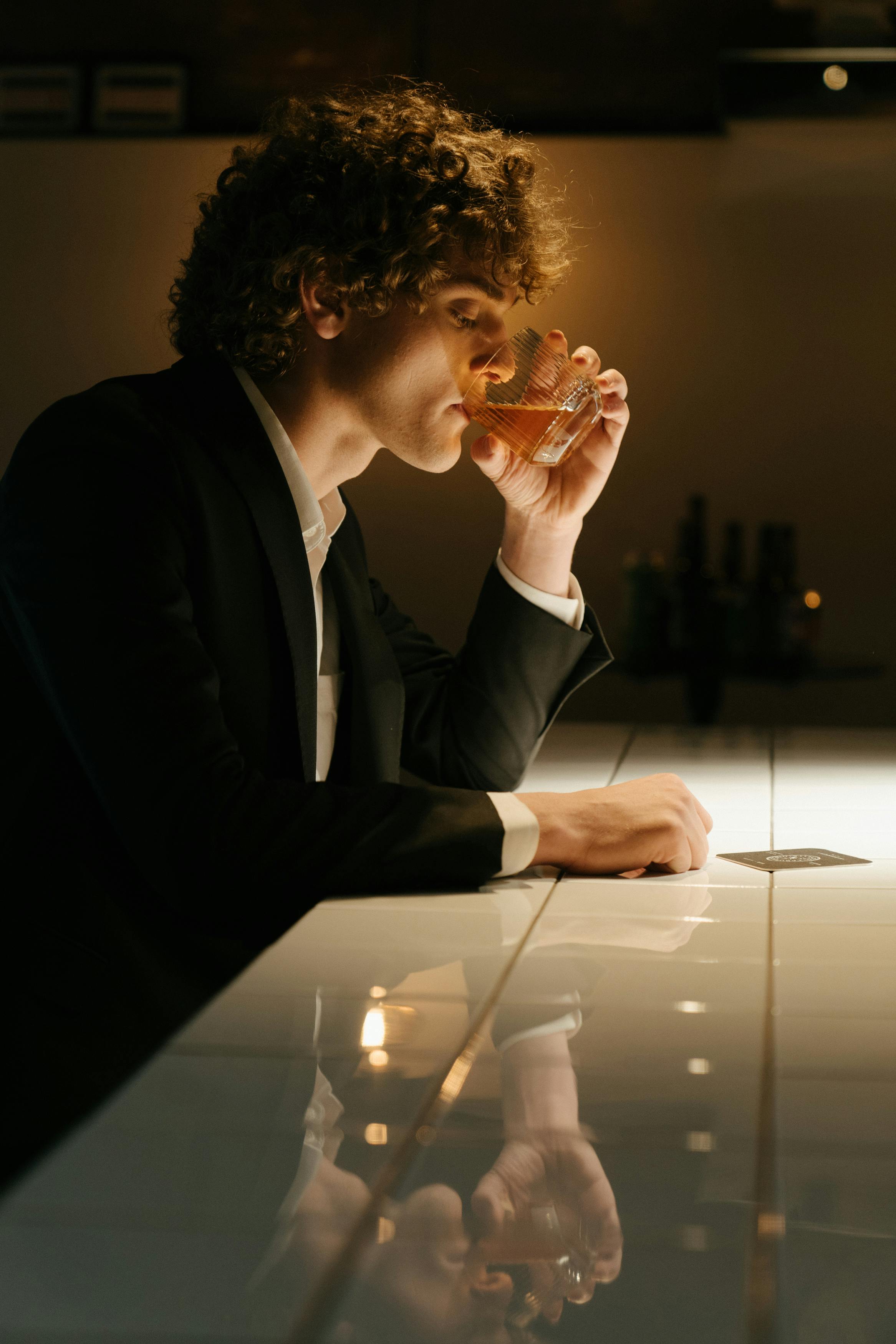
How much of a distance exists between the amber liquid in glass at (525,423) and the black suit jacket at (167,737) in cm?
22

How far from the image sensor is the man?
3.10ft

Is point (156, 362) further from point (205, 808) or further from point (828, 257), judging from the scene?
point (205, 808)

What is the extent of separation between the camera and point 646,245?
3.21 metres

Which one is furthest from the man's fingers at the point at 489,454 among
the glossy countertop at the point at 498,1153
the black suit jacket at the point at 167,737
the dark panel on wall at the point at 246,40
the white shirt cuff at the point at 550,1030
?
the dark panel on wall at the point at 246,40

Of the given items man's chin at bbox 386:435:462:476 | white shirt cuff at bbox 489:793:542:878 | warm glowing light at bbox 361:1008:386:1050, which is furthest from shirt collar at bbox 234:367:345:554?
warm glowing light at bbox 361:1008:386:1050

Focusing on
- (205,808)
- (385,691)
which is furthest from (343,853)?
(385,691)

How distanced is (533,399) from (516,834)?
47cm

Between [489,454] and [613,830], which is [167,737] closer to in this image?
[613,830]

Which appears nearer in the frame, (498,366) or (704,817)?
(704,817)

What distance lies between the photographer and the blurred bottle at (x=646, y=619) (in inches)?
113

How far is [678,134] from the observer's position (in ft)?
10.3

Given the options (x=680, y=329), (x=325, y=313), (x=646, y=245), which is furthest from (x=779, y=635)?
(x=325, y=313)

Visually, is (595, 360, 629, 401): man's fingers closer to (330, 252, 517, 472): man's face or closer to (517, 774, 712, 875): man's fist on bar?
(330, 252, 517, 472): man's face

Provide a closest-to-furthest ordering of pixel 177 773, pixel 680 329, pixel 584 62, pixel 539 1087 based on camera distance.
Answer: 1. pixel 539 1087
2. pixel 177 773
3. pixel 584 62
4. pixel 680 329
